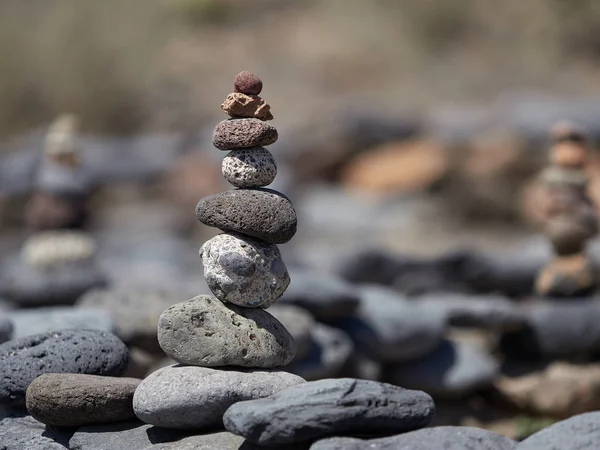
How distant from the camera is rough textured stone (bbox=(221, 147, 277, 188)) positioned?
11.1ft

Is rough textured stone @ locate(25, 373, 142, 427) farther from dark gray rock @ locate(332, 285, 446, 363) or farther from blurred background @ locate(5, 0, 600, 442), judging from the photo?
blurred background @ locate(5, 0, 600, 442)

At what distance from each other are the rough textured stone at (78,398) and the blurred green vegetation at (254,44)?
13675mm

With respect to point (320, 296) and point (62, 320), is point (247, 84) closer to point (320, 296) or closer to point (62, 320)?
point (62, 320)

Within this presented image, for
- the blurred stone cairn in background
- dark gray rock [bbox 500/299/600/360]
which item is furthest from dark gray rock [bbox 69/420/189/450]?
dark gray rock [bbox 500/299/600/360]

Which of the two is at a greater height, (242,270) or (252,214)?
(252,214)

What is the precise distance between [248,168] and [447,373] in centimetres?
269

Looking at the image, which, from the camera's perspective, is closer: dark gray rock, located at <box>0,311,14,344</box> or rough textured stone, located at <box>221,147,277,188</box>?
rough textured stone, located at <box>221,147,277,188</box>

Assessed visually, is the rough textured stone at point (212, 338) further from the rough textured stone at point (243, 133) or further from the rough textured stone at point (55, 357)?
the rough textured stone at point (243, 133)

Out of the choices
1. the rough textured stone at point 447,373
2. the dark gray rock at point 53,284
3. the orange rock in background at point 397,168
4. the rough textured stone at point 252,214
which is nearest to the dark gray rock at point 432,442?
the rough textured stone at point 252,214

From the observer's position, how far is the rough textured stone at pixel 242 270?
11.0 ft

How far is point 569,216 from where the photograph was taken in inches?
225

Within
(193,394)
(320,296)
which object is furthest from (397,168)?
(193,394)

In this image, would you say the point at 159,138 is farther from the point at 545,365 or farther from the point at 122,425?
the point at 122,425

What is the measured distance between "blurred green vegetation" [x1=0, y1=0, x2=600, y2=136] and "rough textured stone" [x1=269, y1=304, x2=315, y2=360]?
1187 centimetres
